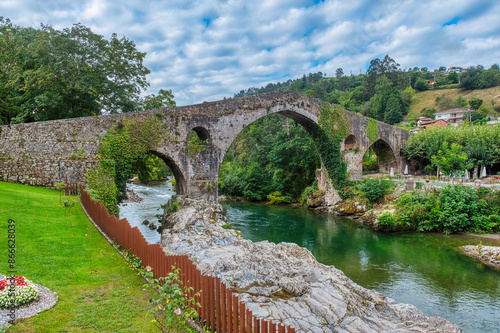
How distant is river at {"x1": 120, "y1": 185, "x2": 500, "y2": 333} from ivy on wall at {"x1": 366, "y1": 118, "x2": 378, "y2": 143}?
8.37m

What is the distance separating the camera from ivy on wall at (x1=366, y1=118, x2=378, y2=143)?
2528 cm

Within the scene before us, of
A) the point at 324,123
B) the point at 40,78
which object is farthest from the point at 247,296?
the point at 324,123

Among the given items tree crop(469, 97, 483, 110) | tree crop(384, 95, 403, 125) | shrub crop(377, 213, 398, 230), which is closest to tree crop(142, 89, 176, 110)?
shrub crop(377, 213, 398, 230)

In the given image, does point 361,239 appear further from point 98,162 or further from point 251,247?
point 98,162

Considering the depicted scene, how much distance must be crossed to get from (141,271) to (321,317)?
12.1 feet

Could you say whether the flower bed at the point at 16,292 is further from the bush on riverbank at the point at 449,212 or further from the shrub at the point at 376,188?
the shrub at the point at 376,188

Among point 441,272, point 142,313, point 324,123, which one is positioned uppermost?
point 324,123

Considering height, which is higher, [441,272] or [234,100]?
[234,100]

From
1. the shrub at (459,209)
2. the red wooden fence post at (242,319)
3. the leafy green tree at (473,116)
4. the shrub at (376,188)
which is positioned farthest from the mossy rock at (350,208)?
the leafy green tree at (473,116)

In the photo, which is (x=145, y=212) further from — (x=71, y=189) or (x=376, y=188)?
(x=376, y=188)

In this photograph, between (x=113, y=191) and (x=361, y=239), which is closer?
(x=113, y=191)

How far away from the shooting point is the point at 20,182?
11250mm

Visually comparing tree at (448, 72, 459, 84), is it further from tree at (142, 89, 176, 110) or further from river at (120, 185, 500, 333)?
tree at (142, 89, 176, 110)

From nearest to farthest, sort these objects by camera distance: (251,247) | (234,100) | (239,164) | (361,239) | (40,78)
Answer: (251,247), (40,78), (361,239), (234,100), (239,164)
